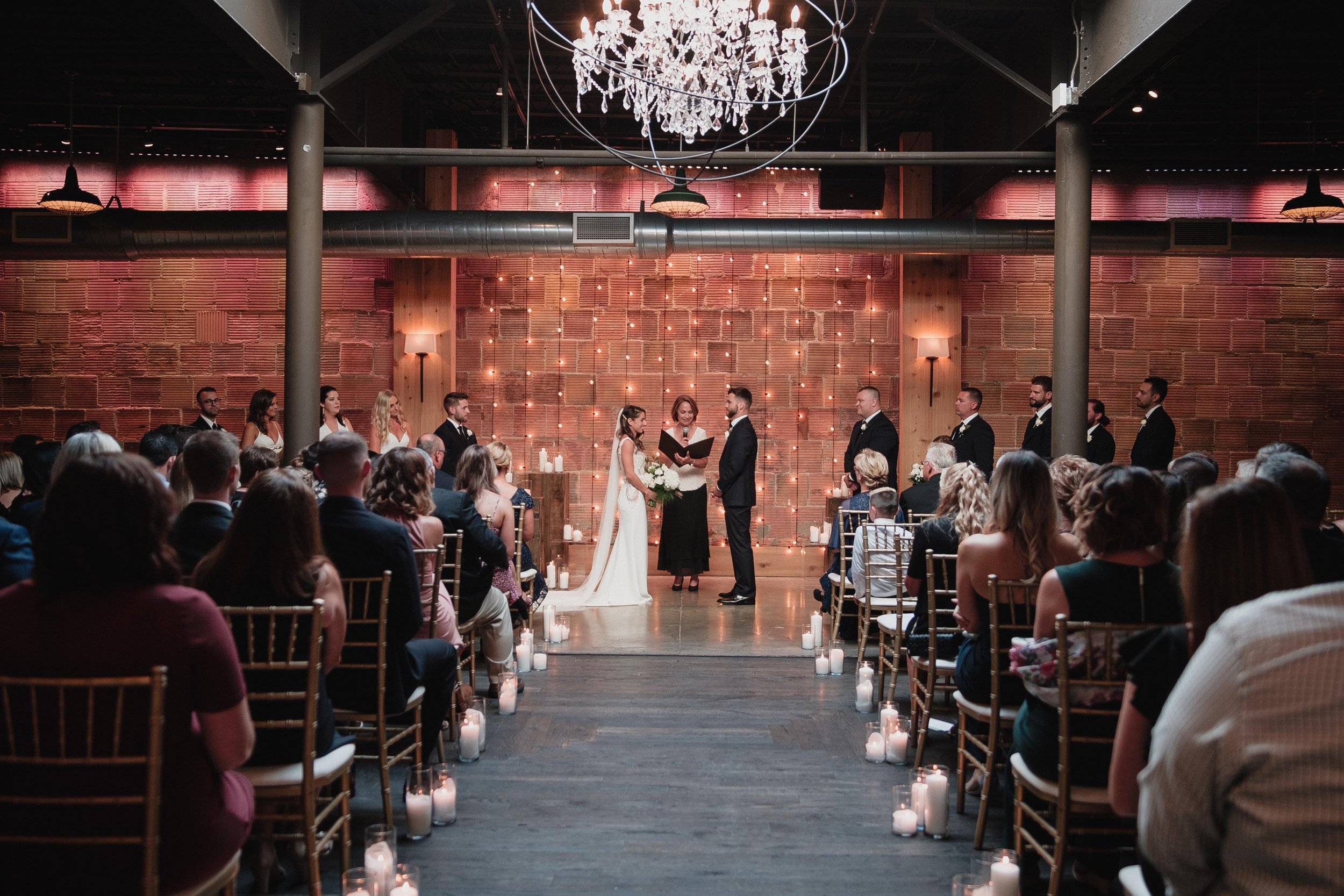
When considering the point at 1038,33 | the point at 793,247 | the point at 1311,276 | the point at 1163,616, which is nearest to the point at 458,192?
the point at 793,247

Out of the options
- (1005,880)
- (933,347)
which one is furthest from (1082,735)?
(933,347)

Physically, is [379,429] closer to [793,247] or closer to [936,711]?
[793,247]

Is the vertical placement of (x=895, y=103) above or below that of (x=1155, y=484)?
above

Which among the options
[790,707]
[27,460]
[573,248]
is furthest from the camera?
[573,248]

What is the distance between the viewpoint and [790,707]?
5.40 metres

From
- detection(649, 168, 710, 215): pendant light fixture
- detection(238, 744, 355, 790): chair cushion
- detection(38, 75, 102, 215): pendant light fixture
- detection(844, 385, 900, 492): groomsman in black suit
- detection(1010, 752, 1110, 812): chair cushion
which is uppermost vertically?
detection(38, 75, 102, 215): pendant light fixture

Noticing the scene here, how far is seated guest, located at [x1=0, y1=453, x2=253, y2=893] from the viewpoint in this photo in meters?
1.96

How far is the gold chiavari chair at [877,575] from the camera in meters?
5.67

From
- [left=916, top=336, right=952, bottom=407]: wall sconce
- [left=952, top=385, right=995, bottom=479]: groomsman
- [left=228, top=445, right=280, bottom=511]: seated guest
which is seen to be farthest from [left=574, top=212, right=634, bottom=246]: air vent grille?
[left=228, top=445, right=280, bottom=511]: seated guest

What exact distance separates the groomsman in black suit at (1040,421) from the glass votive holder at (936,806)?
5619 mm

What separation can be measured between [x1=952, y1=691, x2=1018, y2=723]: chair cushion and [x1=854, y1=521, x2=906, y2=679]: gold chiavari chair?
1.67 metres

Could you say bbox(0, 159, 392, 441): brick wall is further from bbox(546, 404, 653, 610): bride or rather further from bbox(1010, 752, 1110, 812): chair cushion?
bbox(1010, 752, 1110, 812): chair cushion

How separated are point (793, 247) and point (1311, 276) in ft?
20.1

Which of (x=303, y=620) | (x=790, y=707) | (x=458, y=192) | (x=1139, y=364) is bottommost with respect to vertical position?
(x=790, y=707)
